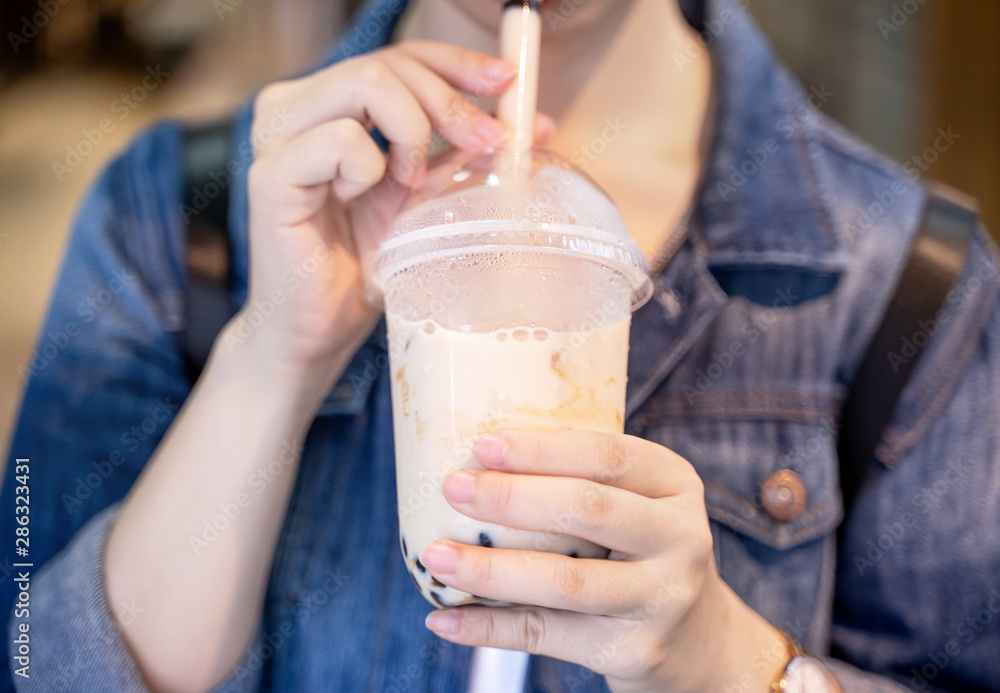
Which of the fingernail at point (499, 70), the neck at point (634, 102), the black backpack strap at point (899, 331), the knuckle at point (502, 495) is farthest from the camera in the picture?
the neck at point (634, 102)

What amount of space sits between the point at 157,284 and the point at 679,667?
74cm

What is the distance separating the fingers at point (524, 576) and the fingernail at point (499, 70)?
0.42 metres

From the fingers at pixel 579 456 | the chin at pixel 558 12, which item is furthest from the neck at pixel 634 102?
the fingers at pixel 579 456

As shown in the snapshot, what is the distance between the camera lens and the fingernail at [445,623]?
21.7 inches

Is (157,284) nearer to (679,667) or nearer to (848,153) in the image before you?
(679,667)

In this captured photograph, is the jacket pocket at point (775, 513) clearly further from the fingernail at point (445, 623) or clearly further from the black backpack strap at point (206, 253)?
the black backpack strap at point (206, 253)

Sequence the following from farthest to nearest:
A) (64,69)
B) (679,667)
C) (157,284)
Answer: (64,69), (157,284), (679,667)

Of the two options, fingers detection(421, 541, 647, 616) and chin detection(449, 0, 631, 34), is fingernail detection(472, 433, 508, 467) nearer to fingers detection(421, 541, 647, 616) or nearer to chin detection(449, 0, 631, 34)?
fingers detection(421, 541, 647, 616)

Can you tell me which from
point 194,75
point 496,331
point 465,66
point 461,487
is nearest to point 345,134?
point 465,66

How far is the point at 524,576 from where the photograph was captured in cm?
49

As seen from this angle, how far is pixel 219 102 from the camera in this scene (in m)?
1.36

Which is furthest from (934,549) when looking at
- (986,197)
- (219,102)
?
(219,102)

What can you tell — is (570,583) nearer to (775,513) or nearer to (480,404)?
(480,404)

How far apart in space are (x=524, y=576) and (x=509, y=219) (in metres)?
0.27
